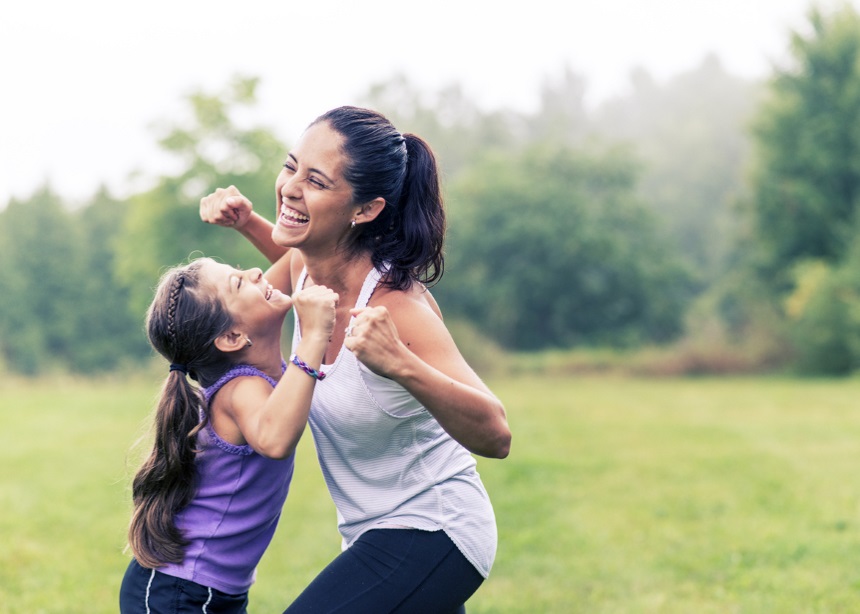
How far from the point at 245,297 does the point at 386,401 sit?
1.86 feet

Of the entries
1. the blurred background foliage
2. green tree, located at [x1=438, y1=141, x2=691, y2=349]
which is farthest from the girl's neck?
green tree, located at [x1=438, y1=141, x2=691, y2=349]

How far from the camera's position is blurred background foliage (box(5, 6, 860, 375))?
1335 inches

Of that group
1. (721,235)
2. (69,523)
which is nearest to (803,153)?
(721,235)

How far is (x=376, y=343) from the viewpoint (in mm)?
2709

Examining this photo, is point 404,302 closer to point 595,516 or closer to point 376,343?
point 376,343

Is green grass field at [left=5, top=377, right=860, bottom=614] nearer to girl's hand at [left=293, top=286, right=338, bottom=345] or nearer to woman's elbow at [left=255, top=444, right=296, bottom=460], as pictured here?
woman's elbow at [left=255, top=444, right=296, bottom=460]

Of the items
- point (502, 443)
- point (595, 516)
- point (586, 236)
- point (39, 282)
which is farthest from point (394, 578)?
point (39, 282)

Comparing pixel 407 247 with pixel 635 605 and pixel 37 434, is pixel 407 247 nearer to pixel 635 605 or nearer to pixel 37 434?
pixel 635 605

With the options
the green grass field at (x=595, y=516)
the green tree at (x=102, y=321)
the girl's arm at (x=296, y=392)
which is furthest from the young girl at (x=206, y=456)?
the green tree at (x=102, y=321)

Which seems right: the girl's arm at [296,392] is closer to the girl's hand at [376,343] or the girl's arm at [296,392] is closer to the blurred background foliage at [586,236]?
the girl's hand at [376,343]

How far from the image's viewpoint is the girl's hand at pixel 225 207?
3793mm

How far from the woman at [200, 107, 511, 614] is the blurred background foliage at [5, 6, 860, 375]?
27618 mm

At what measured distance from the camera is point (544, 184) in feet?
158

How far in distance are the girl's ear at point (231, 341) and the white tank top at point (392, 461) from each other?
0.55 feet
